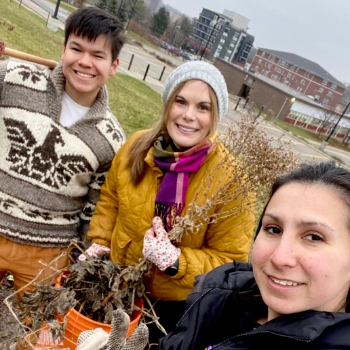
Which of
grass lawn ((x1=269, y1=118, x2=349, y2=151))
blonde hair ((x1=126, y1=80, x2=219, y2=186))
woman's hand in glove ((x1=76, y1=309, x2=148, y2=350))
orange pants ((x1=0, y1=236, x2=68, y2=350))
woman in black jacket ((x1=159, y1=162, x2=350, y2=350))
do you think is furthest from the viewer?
grass lawn ((x1=269, y1=118, x2=349, y2=151))

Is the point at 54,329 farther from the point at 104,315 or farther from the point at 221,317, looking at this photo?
the point at 221,317

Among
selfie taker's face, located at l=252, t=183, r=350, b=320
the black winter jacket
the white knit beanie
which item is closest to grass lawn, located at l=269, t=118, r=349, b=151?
the white knit beanie

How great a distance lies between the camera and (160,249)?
1.83 metres

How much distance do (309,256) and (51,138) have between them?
64.0 inches

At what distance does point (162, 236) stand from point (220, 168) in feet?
1.63

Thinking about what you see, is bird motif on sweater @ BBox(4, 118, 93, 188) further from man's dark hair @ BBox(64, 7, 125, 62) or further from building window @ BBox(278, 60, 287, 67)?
building window @ BBox(278, 60, 287, 67)

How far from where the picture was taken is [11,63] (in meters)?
2.12

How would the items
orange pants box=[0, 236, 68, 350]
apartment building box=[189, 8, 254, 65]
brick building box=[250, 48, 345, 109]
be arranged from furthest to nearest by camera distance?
1. apartment building box=[189, 8, 254, 65]
2. brick building box=[250, 48, 345, 109]
3. orange pants box=[0, 236, 68, 350]

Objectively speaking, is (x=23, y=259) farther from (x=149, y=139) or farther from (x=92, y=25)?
(x=92, y=25)

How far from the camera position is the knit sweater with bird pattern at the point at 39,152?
2.11 m

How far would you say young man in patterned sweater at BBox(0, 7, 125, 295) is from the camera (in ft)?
6.95

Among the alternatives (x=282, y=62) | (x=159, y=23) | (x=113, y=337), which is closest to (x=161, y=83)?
(x=113, y=337)

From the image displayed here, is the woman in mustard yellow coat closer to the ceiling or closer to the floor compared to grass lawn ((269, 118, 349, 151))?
closer to the ceiling

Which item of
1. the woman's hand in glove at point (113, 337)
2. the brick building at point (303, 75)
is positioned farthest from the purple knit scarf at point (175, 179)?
the brick building at point (303, 75)
